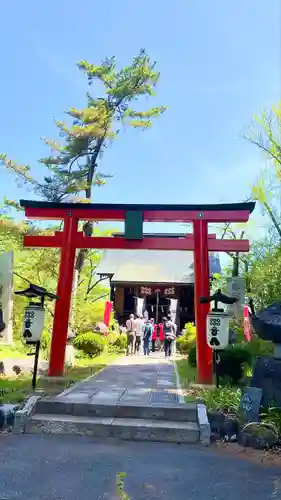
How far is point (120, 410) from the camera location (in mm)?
7348

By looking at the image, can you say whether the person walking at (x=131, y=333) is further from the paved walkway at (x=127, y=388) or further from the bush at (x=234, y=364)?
the bush at (x=234, y=364)

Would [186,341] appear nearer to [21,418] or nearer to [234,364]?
[234,364]

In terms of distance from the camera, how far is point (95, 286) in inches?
1110

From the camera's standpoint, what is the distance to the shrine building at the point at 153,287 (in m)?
28.2

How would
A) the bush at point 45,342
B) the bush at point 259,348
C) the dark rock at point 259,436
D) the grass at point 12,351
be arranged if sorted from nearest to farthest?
1. the dark rock at point 259,436
2. the bush at point 259,348
3. the grass at point 12,351
4. the bush at point 45,342

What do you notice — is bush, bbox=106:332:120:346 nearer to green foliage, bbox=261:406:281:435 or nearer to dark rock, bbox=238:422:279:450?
green foliage, bbox=261:406:281:435

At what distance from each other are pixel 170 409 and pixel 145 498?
120 inches

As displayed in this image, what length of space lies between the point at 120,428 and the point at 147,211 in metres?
5.98

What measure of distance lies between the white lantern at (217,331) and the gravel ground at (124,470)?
323 centimetres

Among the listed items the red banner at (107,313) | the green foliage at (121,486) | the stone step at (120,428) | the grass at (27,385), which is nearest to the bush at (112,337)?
the red banner at (107,313)

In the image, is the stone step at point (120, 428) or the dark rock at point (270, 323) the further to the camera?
the dark rock at point (270, 323)

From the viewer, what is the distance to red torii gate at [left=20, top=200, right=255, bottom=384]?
1055 centimetres

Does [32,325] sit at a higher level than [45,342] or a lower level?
higher

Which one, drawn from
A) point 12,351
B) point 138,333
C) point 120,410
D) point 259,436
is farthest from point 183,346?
point 259,436
